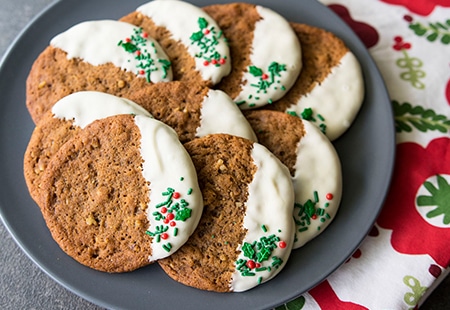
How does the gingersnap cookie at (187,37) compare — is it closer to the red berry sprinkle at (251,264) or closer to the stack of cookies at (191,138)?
the stack of cookies at (191,138)

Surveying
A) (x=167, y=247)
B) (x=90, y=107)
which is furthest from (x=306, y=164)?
(x=90, y=107)

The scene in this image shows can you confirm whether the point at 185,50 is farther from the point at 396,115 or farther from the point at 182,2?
the point at 396,115

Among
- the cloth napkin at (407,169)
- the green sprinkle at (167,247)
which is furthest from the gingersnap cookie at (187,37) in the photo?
the cloth napkin at (407,169)

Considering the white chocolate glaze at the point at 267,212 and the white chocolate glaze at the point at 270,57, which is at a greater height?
the white chocolate glaze at the point at 270,57

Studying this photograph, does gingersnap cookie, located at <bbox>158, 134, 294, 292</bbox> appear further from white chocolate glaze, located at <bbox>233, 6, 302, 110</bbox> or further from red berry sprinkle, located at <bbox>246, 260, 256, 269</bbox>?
white chocolate glaze, located at <bbox>233, 6, 302, 110</bbox>

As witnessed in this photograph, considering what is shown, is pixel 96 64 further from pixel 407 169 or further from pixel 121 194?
pixel 407 169

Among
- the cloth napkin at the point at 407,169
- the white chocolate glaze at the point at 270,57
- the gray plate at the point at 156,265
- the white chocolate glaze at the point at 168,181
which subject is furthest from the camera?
the white chocolate glaze at the point at 270,57

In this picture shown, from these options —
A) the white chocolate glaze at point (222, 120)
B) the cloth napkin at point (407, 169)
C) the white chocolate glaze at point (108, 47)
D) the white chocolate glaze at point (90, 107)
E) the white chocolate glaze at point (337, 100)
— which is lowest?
the cloth napkin at point (407, 169)
